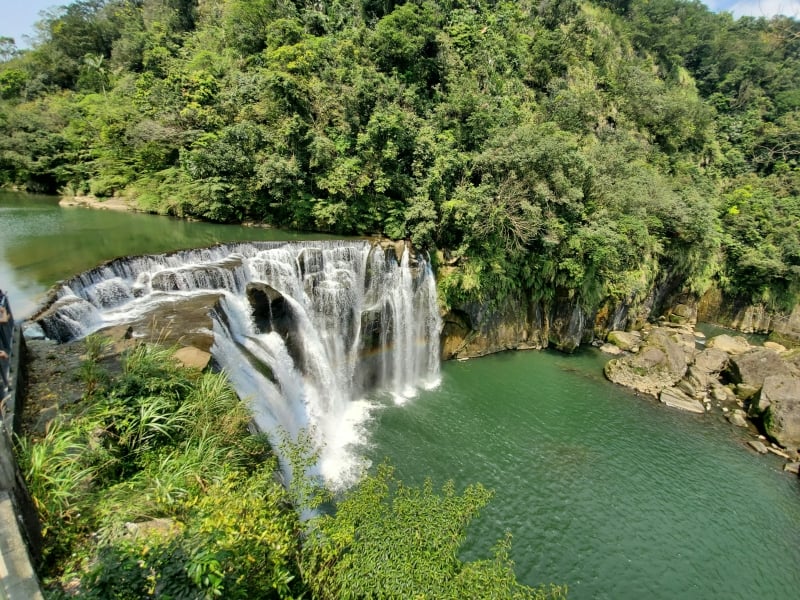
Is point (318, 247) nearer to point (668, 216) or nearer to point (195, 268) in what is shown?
point (195, 268)

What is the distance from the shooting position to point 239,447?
6.09 metres

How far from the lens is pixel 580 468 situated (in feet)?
37.4

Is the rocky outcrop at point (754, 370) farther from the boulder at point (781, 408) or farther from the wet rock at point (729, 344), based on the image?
the wet rock at point (729, 344)

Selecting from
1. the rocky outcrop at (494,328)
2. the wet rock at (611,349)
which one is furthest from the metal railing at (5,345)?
the wet rock at (611,349)

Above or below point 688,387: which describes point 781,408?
above

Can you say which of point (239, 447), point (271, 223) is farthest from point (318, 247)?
point (239, 447)

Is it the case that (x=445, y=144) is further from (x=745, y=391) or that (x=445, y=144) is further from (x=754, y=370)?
(x=754, y=370)

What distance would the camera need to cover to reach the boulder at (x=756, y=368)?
15891mm

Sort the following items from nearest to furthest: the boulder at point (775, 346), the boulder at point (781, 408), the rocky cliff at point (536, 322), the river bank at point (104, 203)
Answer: the boulder at point (781, 408) → the rocky cliff at point (536, 322) → the boulder at point (775, 346) → the river bank at point (104, 203)

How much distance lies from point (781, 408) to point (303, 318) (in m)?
17.4

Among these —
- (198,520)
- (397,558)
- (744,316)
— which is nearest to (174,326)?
(198,520)

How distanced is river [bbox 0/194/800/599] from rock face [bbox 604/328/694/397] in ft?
2.62

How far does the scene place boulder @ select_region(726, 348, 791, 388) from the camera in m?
15.9

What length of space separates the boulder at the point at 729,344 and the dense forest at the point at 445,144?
13.5ft
